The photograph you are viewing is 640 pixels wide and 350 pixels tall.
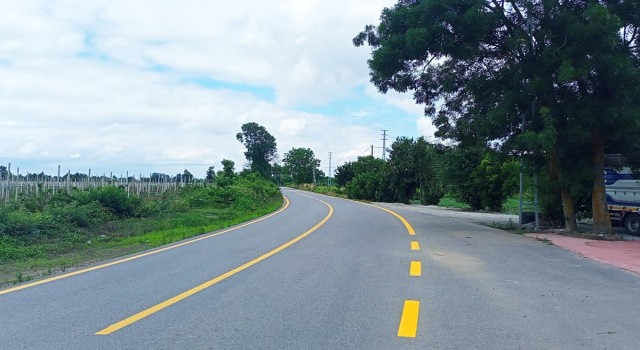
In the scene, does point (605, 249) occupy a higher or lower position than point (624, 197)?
lower

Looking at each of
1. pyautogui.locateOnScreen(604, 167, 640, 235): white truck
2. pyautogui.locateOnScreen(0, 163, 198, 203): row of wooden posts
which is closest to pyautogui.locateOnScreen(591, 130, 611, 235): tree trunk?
pyautogui.locateOnScreen(604, 167, 640, 235): white truck

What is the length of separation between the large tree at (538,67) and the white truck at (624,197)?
3049mm

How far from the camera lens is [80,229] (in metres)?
19.4

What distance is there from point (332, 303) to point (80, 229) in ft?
48.3

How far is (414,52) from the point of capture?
18.7 metres

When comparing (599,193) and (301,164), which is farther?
(301,164)

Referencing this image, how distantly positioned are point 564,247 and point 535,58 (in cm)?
688

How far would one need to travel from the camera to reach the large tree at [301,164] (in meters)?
143

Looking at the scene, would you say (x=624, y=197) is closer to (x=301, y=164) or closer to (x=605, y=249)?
(x=605, y=249)

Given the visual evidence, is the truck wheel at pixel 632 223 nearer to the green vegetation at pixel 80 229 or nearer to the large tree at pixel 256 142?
the green vegetation at pixel 80 229

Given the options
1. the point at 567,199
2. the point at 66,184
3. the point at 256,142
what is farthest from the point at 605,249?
the point at 256,142

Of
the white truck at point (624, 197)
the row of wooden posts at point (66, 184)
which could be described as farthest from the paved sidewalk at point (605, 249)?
the row of wooden posts at point (66, 184)

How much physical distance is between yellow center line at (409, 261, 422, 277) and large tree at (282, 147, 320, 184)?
424 ft

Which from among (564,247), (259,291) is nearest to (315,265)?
(259,291)
